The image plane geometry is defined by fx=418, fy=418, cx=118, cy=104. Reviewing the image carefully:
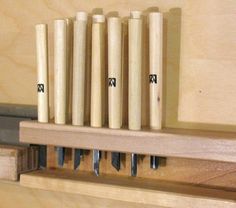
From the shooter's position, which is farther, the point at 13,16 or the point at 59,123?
the point at 13,16

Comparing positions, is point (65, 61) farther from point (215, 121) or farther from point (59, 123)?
point (215, 121)

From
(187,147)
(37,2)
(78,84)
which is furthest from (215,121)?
(37,2)

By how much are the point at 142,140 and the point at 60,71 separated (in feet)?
0.52

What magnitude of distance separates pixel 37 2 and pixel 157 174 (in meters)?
0.34

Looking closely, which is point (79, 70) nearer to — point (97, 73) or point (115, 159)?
point (97, 73)

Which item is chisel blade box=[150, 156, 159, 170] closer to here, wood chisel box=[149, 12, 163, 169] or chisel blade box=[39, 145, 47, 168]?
wood chisel box=[149, 12, 163, 169]

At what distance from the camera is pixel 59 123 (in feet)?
1.94

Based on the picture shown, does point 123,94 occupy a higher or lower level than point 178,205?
higher

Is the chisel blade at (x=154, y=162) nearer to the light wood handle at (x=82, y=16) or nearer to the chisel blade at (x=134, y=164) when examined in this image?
the chisel blade at (x=134, y=164)

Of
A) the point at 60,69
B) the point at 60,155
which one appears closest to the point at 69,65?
the point at 60,69

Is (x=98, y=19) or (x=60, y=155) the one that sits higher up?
(x=98, y=19)

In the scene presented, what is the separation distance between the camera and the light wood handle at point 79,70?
58 cm

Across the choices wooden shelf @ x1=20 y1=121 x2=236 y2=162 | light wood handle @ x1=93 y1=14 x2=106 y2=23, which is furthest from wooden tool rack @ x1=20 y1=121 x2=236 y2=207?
light wood handle @ x1=93 y1=14 x2=106 y2=23

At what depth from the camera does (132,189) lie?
557 millimetres
